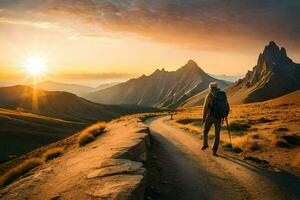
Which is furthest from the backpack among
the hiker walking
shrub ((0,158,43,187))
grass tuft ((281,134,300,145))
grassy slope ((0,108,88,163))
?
grassy slope ((0,108,88,163))

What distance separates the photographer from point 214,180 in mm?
9695

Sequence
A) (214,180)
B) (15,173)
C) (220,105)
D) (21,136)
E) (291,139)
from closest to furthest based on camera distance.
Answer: (214,180), (220,105), (15,173), (291,139), (21,136)

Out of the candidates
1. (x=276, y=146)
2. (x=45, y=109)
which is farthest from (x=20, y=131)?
(x=45, y=109)

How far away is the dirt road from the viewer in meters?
8.48

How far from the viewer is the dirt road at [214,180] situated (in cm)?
848

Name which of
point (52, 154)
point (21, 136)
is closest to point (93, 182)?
point (52, 154)

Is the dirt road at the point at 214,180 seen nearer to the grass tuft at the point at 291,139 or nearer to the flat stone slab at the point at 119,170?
the flat stone slab at the point at 119,170

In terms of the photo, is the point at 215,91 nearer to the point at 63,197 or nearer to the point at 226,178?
the point at 226,178

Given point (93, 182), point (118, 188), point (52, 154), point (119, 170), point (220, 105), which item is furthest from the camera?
point (52, 154)

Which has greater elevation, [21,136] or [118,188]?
[118,188]

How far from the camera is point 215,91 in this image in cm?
1378

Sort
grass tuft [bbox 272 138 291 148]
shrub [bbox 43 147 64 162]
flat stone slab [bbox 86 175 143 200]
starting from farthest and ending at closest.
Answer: shrub [bbox 43 147 64 162] < grass tuft [bbox 272 138 291 148] < flat stone slab [bbox 86 175 143 200]

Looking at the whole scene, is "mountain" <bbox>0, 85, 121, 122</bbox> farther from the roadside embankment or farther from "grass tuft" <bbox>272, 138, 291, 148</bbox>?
the roadside embankment

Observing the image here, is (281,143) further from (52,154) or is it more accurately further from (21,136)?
(21,136)
